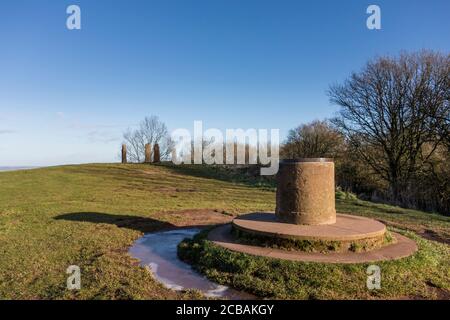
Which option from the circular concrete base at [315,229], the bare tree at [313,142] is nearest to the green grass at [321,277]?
the circular concrete base at [315,229]

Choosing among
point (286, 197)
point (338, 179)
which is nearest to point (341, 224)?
point (286, 197)

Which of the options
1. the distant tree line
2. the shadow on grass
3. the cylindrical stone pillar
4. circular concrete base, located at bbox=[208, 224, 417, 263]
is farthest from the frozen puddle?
the distant tree line

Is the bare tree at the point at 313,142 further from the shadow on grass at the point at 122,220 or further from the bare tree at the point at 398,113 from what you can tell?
the shadow on grass at the point at 122,220

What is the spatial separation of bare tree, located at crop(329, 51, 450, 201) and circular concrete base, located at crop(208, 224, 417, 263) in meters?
16.3

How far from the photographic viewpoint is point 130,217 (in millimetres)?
10492

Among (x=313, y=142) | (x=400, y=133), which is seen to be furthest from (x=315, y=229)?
(x=313, y=142)

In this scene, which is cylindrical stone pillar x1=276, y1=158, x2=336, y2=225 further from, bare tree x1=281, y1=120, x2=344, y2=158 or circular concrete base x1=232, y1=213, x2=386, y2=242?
bare tree x1=281, y1=120, x2=344, y2=158

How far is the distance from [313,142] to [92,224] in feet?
82.5

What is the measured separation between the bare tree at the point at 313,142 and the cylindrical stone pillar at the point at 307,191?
22375mm

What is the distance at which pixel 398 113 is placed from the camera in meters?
22.0

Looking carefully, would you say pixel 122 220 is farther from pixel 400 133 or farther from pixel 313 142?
pixel 313 142

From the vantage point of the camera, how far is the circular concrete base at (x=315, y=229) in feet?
19.8

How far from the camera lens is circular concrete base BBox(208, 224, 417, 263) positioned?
5586 millimetres

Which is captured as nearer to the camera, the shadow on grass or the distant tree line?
the shadow on grass
